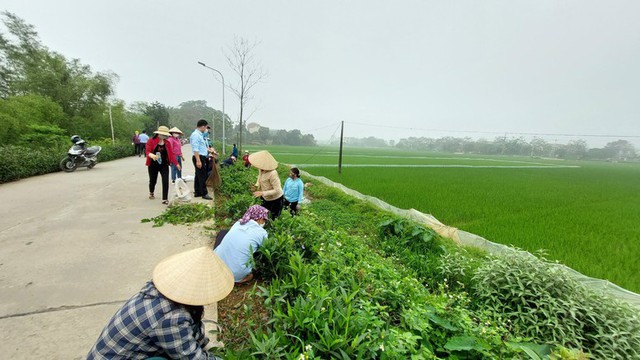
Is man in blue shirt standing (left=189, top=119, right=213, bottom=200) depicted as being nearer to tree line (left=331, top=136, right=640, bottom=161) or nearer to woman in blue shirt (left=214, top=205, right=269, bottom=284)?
woman in blue shirt (left=214, top=205, right=269, bottom=284)

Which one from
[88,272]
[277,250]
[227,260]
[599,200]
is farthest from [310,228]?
[599,200]

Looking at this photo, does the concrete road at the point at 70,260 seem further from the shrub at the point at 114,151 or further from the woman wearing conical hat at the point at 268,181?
the shrub at the point at 114,151

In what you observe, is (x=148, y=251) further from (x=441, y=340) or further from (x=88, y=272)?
(x=441, y=340)

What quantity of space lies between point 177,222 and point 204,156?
1.83 m

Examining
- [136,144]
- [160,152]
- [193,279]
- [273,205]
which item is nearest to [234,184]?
[160,152]

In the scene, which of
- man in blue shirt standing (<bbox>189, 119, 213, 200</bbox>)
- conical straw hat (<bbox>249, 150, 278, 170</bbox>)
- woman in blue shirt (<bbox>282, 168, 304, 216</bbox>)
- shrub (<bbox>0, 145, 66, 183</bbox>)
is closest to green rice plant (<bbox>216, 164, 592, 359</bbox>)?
conical straw hat (<bbox>249, 150, 278, 170</bbox>)

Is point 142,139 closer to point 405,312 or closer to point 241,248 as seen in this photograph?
point 241,248

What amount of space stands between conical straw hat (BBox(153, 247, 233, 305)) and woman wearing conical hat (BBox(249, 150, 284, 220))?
105 inches

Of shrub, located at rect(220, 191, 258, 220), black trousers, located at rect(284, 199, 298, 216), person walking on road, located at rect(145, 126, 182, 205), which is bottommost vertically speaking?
black trousers, located at rect(284, 199, 298, 216)

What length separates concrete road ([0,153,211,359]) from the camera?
216 cm

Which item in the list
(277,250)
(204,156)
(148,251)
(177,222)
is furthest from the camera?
(204,156)

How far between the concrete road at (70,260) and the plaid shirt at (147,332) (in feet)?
3.09

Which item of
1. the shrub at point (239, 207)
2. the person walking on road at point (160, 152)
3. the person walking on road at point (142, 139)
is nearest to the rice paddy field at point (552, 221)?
the shrub at point (239, 207)

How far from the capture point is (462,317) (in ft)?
6.72
